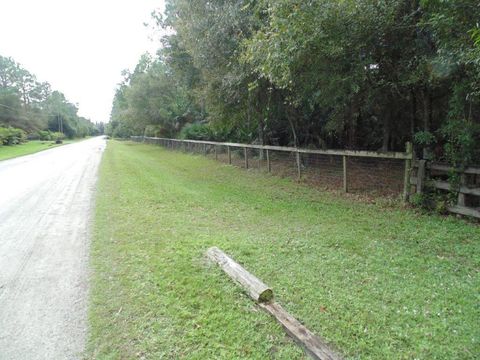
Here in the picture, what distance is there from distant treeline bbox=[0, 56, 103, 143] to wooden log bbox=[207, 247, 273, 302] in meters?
36.2

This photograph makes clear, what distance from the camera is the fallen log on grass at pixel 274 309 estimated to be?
6.88ft

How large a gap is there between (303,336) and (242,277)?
96cm

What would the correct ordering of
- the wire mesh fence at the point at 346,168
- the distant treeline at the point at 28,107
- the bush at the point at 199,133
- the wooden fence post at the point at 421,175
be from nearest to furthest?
the wooden fence post at the point at 421,175, the wire mesh fence at the point at 346,168, the bush at the point at 199,133, the distant treeline at the point at 28,107

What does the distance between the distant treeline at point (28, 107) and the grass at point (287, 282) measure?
35146 mm

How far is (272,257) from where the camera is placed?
3.72 m

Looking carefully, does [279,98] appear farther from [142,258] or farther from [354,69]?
[142,258]

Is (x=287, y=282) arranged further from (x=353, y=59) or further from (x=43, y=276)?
(x=353, y=59)

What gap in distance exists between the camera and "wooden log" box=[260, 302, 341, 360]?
2.06m

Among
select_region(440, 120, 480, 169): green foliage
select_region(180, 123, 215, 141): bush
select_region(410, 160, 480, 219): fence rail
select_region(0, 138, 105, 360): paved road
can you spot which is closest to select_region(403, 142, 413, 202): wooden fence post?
select_region(410, 160, 480, 219): fence rail

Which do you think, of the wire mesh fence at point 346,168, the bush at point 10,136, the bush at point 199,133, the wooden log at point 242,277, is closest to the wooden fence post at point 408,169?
the wire mesh fence at point 346,168

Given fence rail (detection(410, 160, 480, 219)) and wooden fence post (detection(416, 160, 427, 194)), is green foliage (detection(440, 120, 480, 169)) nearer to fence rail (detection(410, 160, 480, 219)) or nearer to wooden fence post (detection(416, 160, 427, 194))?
fence rail (detection(410, 160, 480, 219))

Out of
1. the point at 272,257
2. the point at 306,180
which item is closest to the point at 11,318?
the point at 272,257

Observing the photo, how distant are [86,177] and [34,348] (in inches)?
366

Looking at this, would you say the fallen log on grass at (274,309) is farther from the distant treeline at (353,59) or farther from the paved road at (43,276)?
the distant treeline at (353,59)
